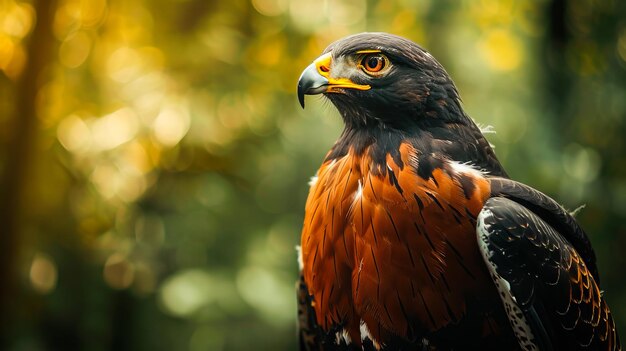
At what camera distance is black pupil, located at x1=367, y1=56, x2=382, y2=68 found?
2.26 meters

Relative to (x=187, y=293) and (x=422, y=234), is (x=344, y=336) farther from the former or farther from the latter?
(x=187, y=293)

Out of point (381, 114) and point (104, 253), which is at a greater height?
point (104, 253)

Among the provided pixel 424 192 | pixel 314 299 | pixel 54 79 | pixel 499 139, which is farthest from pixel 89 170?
pixel 424 192

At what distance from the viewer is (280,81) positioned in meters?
5.61

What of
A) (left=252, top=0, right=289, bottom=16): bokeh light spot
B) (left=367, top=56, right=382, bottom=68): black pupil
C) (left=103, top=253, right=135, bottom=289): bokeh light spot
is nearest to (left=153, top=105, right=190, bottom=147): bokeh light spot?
(left=103, top=253, right=135, bottom=289): bokeh light spot

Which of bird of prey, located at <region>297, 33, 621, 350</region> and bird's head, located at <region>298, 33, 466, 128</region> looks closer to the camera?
bird of prey, located at <region>297, 33, 621, 350</region>

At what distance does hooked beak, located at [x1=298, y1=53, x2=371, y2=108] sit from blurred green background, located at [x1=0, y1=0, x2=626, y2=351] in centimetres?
235

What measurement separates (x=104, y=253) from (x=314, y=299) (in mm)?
3627

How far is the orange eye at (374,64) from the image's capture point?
2264mm

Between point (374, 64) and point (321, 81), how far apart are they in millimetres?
198

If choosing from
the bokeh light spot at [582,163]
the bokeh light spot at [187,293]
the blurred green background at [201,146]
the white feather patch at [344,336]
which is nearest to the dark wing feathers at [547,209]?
the white feather patch at [344,336]

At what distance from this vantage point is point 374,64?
228 cm

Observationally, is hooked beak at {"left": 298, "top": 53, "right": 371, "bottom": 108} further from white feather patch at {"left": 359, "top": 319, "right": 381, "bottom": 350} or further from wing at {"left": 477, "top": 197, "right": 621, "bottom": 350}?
white feather patch at {"left": 359, "top": 319, "right": 381, "bottom": 350}

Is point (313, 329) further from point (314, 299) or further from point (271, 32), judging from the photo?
point (271, 32)
